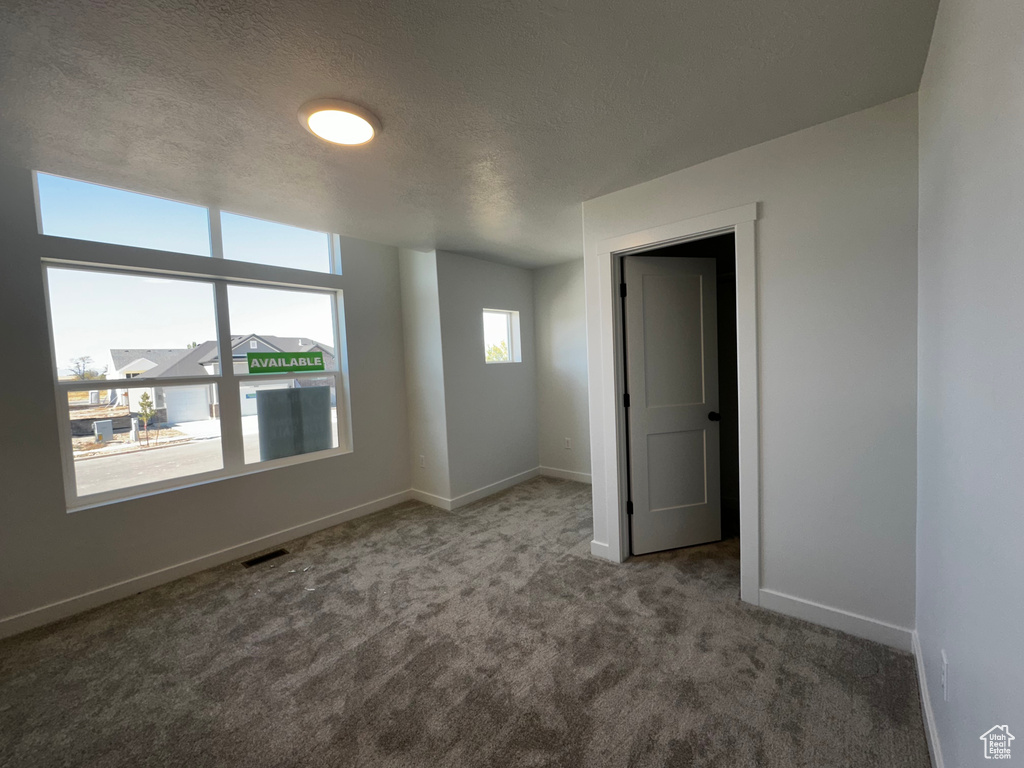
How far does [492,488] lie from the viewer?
4.37 metres

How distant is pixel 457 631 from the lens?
6.95 feet

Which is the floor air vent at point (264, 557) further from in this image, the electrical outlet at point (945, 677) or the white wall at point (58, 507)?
the electrical outlet at point (945, 677)

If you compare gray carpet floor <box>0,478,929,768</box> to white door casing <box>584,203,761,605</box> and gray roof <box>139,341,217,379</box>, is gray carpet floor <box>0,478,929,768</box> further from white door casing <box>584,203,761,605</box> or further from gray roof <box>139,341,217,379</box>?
gray roof <box>139,341,217,379</box>

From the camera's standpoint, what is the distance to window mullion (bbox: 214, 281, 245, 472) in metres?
3.04

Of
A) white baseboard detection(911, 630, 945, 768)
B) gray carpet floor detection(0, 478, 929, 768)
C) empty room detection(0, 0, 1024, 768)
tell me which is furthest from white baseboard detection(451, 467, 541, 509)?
white baseboard detection(911, 630, 945, 768)

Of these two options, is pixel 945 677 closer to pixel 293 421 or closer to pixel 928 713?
pixel 928 713

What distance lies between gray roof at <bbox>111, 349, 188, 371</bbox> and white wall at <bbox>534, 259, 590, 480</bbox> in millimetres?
3478

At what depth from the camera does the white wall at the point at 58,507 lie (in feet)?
7.30

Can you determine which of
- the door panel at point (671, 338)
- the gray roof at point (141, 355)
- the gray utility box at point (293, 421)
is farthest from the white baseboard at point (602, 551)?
the gray roof at point (141, 355)

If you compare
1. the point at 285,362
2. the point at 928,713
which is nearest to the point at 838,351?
the point at 928,713

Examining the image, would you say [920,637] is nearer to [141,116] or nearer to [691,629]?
[691,629]

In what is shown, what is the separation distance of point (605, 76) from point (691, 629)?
2.57 m

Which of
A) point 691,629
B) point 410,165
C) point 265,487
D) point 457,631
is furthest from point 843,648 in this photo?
point 265,487

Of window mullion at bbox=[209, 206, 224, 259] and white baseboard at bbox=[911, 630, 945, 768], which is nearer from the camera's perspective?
white baseboard at bbox=[911, 630, 945, 768]
